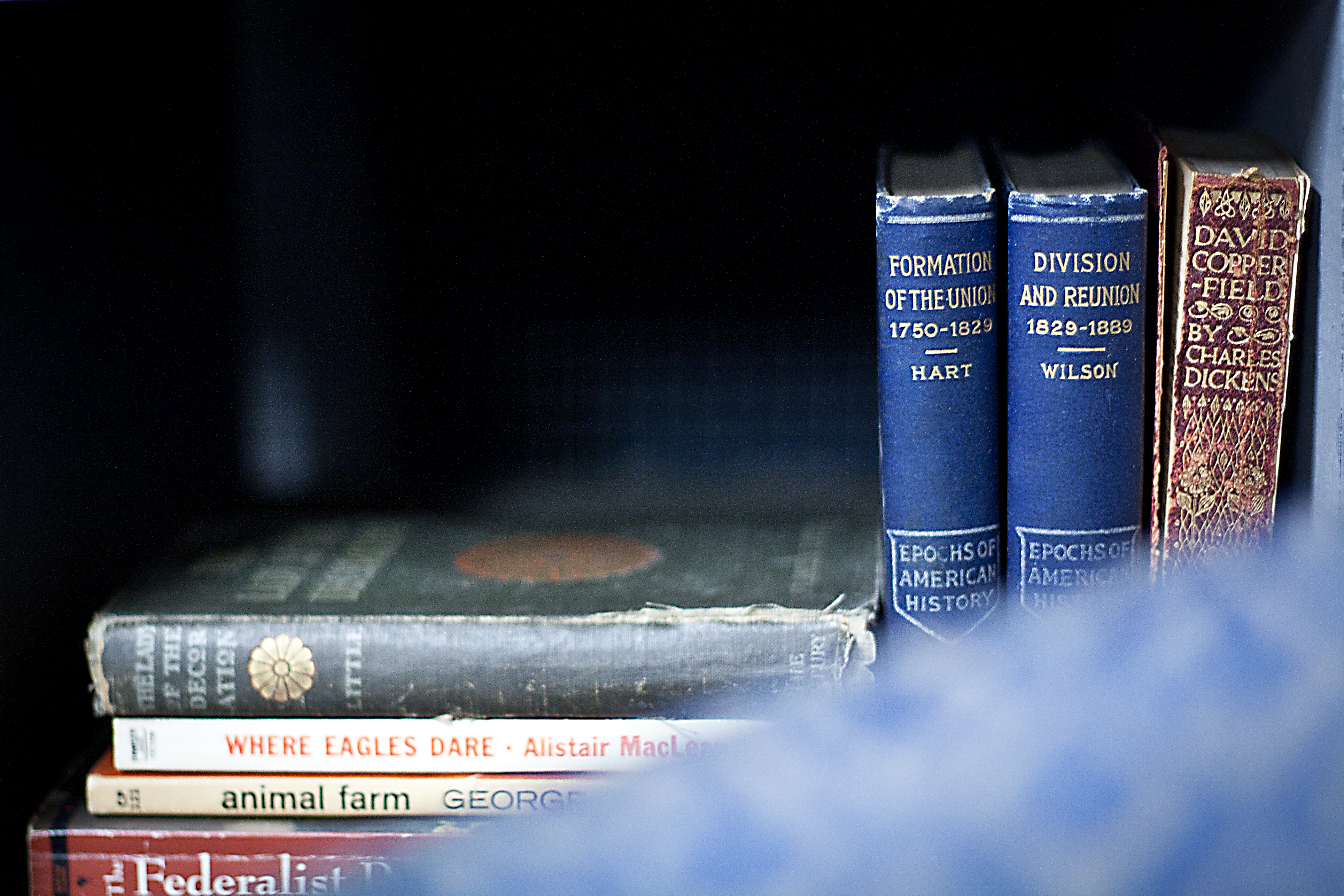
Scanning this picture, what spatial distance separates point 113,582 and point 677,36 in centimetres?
50

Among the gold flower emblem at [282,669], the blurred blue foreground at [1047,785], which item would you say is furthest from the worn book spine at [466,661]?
the blurred blue foreground at [1047,785]

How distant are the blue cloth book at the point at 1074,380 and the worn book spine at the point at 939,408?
0.04 feet

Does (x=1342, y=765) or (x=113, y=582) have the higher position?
(x=1342, y=765)

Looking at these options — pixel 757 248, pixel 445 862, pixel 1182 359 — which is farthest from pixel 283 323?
pixel 445 862

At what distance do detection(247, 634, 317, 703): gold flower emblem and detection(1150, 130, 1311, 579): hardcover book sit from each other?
42cm

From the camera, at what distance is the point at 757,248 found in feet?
3.16

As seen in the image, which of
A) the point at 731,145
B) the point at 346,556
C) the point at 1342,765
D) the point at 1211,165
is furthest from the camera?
the point at 731,145

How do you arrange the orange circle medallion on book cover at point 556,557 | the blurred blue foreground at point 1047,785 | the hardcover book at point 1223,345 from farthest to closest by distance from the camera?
the orange circle medallion on book cover at point 556,557
the hardcover book at point 1223,345
the blurred blue foreground at point 1047,785

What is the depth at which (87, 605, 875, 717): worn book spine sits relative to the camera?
0.71 metres

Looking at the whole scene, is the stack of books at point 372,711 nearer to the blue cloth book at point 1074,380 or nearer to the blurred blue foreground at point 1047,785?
the blue cloth book at point 1074,380

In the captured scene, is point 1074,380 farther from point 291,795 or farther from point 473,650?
point 291,795

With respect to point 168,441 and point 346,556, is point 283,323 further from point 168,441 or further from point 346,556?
point 346,556

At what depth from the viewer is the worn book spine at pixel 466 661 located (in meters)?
0.71

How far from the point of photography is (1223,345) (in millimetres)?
667
